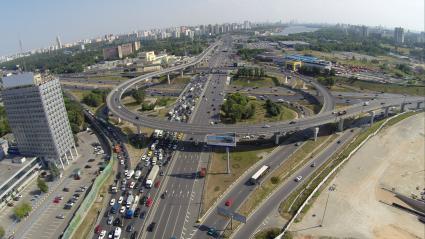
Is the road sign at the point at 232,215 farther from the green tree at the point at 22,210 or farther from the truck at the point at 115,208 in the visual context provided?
the green tree at the point at 22,210

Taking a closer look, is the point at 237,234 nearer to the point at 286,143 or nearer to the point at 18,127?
the point at 286,143

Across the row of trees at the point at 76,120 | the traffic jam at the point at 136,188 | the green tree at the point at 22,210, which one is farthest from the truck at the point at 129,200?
the row of trees at the point at 76,120

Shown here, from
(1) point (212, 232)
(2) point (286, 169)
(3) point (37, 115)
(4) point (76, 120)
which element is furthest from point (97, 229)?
(4) point (76, 120)

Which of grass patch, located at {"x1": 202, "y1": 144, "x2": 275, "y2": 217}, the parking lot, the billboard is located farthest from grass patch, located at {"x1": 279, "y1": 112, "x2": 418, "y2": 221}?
the parking lot

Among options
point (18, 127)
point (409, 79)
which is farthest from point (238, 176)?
point (409, 79)

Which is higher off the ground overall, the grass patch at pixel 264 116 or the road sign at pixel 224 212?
the grass patch at pixel 264 116

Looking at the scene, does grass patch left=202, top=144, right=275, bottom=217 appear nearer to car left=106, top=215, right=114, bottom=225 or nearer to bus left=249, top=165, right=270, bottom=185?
bus left=249, top=165, right=270, bottom=185
